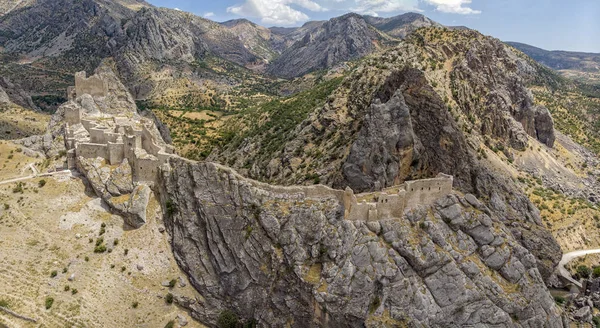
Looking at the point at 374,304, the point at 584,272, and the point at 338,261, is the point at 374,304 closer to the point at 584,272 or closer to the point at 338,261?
the point at 338,261

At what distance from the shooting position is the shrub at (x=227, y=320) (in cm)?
4326

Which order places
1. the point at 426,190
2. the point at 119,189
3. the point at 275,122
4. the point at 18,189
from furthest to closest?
the point at 275,122 → the point at 119,189 → the point at 18,189 → the point at 426,190

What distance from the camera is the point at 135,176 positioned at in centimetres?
5141

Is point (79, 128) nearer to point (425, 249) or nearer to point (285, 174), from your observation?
point (285, 174)

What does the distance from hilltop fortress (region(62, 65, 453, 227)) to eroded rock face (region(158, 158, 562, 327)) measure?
0.94 m

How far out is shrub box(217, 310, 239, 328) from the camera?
142ft

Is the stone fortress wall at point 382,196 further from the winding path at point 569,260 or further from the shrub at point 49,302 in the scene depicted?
the winding path at point 569,260

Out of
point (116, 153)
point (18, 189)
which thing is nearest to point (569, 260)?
point (116, 153)

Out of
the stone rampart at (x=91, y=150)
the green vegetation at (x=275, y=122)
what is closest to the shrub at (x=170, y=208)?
the stone rampart at (x=91, y=150)

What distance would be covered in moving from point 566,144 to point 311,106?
63.0 metres

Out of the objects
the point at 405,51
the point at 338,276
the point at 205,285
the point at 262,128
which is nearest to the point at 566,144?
the point at 405,51

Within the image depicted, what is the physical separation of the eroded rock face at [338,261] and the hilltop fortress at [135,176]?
3.08 feet

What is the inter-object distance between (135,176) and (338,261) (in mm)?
27196

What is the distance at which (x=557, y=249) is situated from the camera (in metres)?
56.8
